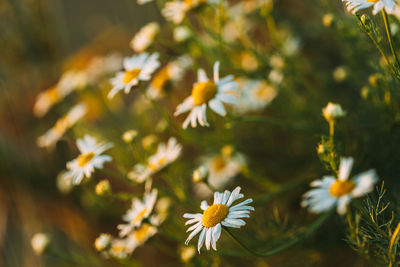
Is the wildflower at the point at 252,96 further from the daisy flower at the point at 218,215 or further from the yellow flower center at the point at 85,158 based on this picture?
the daisy flower at the point at 218,215

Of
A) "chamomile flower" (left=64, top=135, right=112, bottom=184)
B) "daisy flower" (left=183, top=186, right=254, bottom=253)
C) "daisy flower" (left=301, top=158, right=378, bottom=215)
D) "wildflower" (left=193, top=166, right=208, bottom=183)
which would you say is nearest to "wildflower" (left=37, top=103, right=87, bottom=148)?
"chamomile flower" (left=64, top=135, right=112, bottom=184)

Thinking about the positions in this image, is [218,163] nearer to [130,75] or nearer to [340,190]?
[130,75]

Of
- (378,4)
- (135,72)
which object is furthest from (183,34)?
(378,4)

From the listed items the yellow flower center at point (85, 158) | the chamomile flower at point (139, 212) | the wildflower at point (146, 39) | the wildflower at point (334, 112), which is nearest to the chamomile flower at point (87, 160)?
the yellow flower center at point (85, 158)

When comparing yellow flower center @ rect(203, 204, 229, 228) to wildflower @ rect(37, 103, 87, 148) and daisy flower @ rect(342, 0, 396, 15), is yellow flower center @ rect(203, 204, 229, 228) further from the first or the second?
wildflower @ rect(37, 103, 87, 148)

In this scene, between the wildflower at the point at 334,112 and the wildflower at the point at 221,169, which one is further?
the wildflower at the point at 221,169

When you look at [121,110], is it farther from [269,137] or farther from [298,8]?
[298,8]
